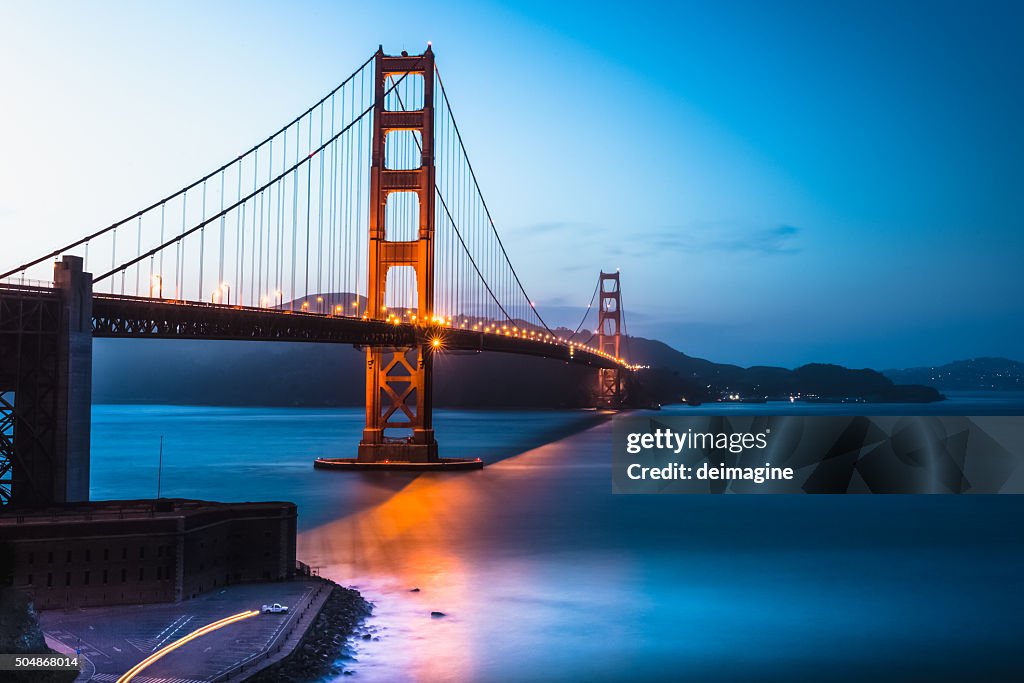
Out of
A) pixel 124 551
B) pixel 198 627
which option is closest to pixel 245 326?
pixel 124 551

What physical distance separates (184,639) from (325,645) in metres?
2.28

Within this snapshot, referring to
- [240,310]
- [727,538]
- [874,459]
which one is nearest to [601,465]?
[874,459]

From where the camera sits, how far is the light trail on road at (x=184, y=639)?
47.4 feet

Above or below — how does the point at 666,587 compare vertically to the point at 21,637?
below

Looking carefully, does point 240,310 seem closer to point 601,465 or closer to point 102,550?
point 102,550

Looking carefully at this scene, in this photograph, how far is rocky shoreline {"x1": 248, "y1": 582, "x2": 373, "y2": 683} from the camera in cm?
1526

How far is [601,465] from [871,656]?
132 ft

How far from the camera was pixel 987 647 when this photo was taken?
20.3 meters

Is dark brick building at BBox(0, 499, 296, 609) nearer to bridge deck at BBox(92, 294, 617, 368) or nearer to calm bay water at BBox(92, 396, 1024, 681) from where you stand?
calm bay water at BBox(92, 396, 1024, 681)

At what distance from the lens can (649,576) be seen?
27.1m
